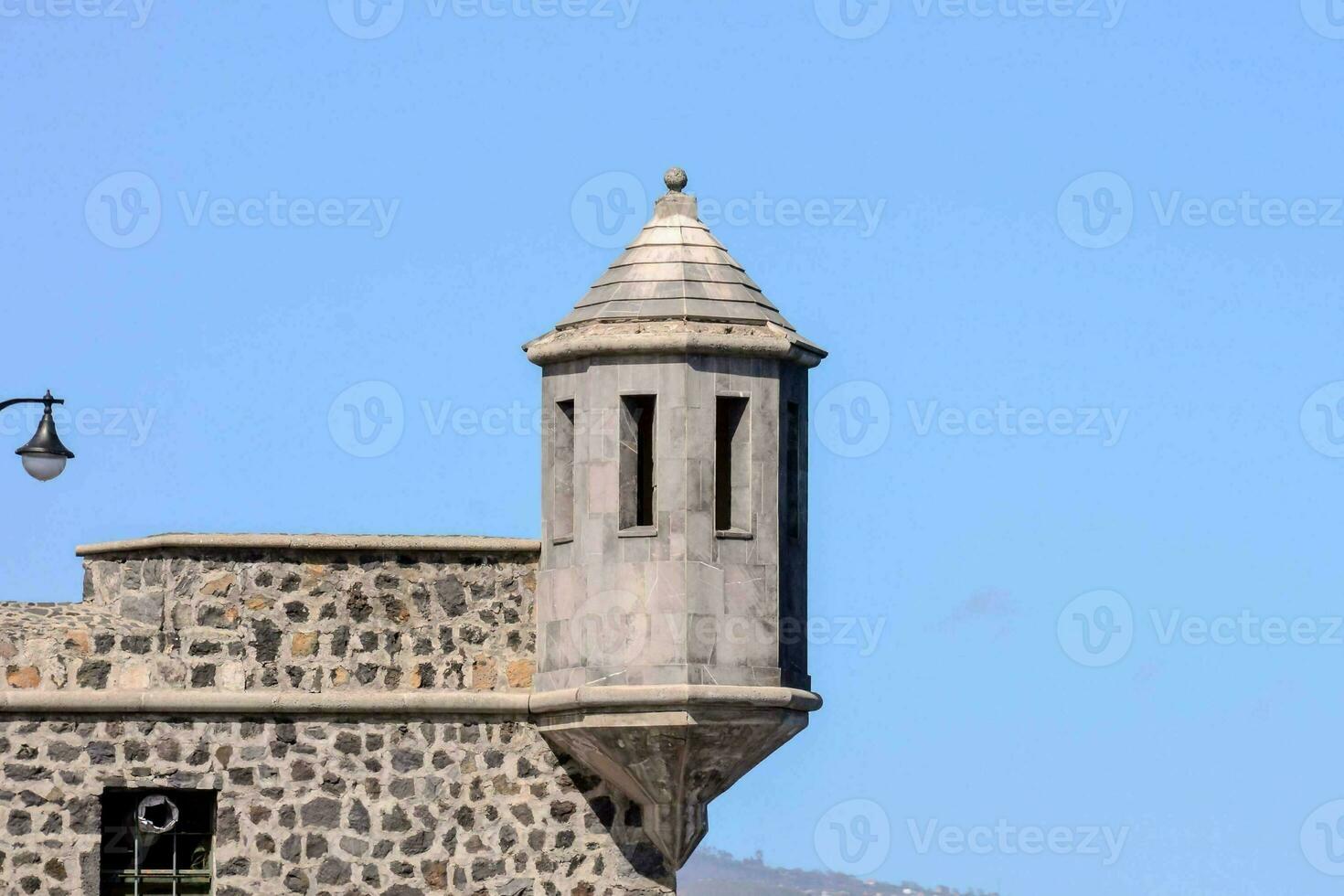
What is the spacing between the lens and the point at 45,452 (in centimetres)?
2798

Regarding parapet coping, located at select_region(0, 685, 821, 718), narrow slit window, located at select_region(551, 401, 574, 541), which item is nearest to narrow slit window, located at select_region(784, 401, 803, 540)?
parapet coping, located at select_region(0, 685, 821, 718)

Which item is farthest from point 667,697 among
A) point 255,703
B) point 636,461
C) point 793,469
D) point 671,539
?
point 255,703

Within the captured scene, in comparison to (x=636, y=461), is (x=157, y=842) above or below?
below

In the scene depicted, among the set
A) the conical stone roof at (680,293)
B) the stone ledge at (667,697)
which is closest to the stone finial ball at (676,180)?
the conical stone roof at (680,293)

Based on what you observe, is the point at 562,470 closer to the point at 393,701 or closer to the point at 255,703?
the point at 393,701

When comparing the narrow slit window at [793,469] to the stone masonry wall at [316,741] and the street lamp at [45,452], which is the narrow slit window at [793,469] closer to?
the stone masonry wall at [316,741]

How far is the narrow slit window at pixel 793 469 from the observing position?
1121 inches

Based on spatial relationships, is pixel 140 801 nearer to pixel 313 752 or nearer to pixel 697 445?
pixel 313 752

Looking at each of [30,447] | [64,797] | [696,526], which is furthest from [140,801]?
[696,526]

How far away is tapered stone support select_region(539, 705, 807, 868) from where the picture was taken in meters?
27.5

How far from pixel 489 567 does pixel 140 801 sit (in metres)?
3.49

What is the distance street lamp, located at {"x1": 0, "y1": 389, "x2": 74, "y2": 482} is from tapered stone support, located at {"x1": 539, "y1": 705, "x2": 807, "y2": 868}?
15.1 ft

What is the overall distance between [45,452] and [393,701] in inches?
141

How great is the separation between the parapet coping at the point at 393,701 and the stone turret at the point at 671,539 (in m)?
0.03
